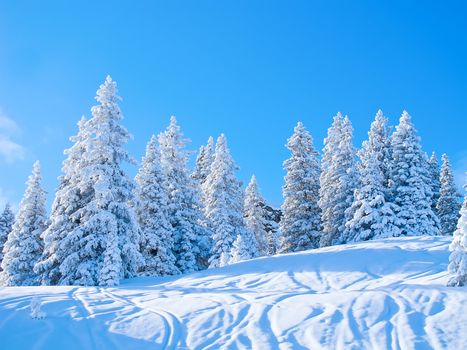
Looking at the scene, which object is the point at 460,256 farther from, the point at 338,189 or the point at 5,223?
the point at 5,223

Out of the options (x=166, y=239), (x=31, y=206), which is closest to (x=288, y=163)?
(x=166, y=239)

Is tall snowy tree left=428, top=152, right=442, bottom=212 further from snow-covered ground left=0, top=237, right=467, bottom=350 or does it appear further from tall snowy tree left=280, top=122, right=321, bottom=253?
snow-covered ground left=0, top=237, right=467, bottom=350

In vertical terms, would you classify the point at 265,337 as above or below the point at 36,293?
below

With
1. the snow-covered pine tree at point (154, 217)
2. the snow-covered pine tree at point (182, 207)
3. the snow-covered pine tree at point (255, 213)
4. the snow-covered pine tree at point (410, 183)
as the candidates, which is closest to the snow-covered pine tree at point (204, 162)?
the snow-covered pine tree at point (255, 213)

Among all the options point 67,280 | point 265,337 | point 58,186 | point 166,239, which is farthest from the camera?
point 166,239

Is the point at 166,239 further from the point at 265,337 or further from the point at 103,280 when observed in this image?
the point at 265,337

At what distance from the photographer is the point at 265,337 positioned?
1003 centimetres

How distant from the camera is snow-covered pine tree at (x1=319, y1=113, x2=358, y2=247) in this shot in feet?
116

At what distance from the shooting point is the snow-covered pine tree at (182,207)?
3247 cm

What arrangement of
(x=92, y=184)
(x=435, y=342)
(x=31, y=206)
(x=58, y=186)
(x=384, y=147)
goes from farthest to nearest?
(x=384, y=147)
(x=31, y=206)
(x=58, y=186)
(x=92, y=184)
(x=435, y=342)

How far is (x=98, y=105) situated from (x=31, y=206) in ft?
42.3

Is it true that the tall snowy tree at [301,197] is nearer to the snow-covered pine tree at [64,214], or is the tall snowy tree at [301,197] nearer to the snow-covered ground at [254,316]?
the snow-covered pine tree at [64,214]

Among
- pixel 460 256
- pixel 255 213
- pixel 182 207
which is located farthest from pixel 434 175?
pixel 460 256

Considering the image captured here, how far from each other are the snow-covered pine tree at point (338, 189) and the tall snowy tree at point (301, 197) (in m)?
0.94
